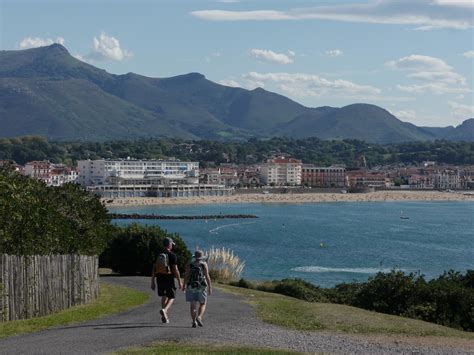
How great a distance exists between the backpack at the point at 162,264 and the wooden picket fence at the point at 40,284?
2.62 meters

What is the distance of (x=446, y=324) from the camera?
20.5m

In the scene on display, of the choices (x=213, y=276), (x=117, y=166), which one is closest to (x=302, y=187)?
(x=117, y=166)

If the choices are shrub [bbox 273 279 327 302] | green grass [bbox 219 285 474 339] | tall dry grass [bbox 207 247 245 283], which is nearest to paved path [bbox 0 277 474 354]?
green grass [bbox 219 285 474 339]

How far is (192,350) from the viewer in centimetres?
1272

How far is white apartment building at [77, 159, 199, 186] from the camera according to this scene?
570 ft

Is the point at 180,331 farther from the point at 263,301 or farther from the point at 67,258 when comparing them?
the point at 263,301

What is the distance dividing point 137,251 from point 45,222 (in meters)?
12.0

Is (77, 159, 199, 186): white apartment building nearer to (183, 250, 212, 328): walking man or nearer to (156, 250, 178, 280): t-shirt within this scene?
(156, 250, 178, 280): t-shirt

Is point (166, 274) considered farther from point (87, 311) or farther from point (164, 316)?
point (87, 311)

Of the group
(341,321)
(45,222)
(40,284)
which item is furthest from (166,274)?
(45,222)

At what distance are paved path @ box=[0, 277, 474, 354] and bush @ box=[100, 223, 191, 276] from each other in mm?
13542

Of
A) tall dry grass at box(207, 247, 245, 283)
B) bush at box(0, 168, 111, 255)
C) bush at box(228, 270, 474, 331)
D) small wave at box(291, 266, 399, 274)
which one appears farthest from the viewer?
small wave at box(291, 266, 399, 274)

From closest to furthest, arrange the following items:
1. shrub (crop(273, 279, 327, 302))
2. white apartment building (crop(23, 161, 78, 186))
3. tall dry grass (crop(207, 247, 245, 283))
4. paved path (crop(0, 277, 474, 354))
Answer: paved path (crop(0, 277, 474, 354))
shrub (crop(273, 279, 327, 302))
tall dry grass (crop(207, 247, 245, 283))
white apartment building (crop(23, 161, 78, 186))

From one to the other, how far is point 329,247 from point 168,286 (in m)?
58.2
